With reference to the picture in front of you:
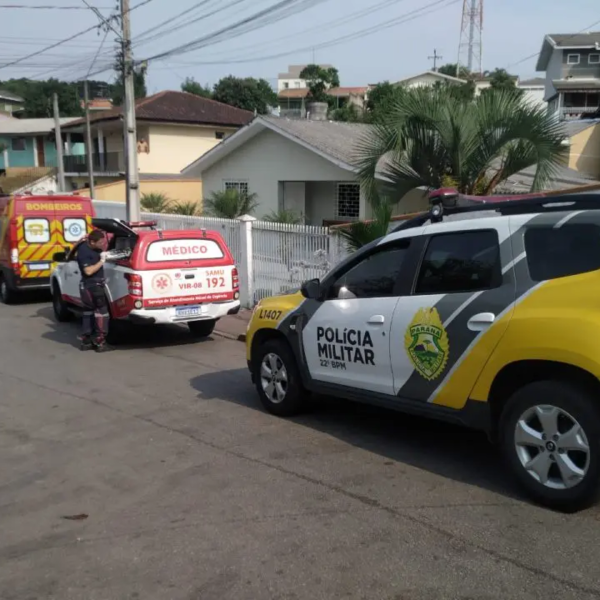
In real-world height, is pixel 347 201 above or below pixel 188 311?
above

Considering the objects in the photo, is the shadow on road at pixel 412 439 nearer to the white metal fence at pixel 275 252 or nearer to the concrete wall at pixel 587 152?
the white metal fence at pixel 275 252

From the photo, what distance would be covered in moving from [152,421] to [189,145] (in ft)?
115

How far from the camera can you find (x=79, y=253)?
10.5 m

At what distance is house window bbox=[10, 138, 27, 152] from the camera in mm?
56969

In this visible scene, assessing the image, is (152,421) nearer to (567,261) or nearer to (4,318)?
(567,261)

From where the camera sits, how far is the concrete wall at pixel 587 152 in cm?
2630

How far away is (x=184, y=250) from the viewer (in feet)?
34.8

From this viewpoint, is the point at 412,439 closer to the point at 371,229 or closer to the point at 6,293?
the point at 371,229

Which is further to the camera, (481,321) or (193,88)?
(193,88)

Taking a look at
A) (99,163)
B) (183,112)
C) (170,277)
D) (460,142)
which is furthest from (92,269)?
(99,163)

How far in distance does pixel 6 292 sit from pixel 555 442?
13.5 meters

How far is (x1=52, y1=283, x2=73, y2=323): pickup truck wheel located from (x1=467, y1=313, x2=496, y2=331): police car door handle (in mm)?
9669

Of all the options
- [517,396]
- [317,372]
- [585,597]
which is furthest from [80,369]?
[585,597]

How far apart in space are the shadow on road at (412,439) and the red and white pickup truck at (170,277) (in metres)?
2.76
